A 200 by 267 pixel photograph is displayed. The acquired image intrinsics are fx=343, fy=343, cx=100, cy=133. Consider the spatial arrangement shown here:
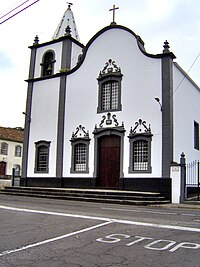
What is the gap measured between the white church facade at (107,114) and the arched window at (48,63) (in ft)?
0.24

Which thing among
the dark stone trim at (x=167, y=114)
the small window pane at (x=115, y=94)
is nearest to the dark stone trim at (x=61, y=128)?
the small window pane at (x=115, y=94)

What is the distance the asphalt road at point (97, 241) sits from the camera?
552 cm

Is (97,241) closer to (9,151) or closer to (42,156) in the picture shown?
(42,156)

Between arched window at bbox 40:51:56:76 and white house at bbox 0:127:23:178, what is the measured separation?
838 inches

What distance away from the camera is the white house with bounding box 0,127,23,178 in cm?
4494

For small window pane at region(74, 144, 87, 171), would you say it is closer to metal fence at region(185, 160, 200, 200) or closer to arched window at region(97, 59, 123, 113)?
arched window at region(97, 59, 123, 113)

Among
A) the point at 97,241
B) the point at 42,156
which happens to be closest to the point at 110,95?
the point at 42,156

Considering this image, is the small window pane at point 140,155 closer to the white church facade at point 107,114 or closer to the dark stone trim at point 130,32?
the white church facade at point 107,114

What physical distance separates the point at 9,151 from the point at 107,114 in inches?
1092

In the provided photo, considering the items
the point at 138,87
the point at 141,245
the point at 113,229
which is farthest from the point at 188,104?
the point at 141,245

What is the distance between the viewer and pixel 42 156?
24.1 metres

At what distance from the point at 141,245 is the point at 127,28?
1715 centimetres

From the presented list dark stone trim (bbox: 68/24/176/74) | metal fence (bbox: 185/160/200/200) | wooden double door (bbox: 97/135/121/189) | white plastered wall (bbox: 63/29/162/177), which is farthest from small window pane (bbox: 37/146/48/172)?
metal fence (bbox: 185/160/200/200)

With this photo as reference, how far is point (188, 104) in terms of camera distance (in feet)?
72.4
